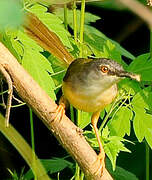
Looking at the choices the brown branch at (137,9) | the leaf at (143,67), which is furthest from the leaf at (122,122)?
the brown branch at (137,9)

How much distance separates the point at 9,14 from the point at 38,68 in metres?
1.02

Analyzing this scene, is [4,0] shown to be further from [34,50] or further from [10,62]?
[34,50]

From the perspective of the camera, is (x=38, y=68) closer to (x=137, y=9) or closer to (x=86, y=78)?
(x=86, y=78)

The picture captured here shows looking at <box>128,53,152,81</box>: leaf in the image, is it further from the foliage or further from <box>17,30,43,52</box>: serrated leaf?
<box>17,30,43,52</box>: serrated leaf

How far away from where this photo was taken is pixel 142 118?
4.74 ft

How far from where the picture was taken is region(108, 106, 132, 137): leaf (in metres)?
1.44

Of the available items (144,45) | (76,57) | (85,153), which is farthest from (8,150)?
(85,153)

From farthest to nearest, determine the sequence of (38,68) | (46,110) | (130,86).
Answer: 1. (130,86)
2. (38,68)
3. (46,110)

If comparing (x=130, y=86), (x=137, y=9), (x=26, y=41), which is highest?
(x=137, y=9)

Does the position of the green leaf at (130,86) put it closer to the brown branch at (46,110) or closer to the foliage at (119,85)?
the foliage at (119,85)

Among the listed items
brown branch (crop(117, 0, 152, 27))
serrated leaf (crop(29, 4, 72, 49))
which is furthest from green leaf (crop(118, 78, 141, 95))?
brown branch (crop(117, 0, 152, 27))

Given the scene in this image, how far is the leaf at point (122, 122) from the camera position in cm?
144

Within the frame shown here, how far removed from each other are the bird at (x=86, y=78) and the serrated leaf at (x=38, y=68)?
9cm

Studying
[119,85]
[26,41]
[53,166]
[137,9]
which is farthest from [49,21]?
[137,9]
